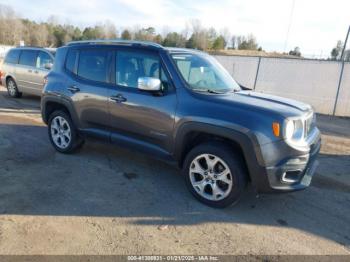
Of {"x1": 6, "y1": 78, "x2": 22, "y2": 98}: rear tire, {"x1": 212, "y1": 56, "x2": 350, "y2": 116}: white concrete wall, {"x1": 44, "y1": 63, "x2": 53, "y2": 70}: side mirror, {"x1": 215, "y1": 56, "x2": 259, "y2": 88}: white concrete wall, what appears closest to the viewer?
{"x1": 44, "y1": 63, "x2": 53, "y2": 70}: side mirror

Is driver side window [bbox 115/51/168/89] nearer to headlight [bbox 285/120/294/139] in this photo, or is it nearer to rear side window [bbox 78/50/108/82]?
rear side window [bbox 78/50/108/82]

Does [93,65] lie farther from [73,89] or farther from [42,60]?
[42,60]

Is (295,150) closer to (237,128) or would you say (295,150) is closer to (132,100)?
(237,128)

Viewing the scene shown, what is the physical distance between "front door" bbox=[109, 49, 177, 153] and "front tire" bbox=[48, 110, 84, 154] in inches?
40.0

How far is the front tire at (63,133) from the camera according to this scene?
527cm

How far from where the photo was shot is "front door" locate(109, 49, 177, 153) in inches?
156

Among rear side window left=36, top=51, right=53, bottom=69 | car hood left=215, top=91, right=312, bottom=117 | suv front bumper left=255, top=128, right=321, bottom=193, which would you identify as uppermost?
rear side window left=36, top=51, right=53, bottom=69

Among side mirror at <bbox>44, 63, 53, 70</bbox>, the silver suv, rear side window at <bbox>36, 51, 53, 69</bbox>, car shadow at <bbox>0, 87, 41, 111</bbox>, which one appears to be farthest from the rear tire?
side mirror at <bbox>44, 63, 53, 70</bbox>

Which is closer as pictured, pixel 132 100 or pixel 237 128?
pixel 237 128

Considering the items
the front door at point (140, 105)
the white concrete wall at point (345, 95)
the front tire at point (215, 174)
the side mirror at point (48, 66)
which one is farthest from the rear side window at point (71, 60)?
the white concrete wall at point (345, 95)

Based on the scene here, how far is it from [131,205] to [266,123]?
1.86 meters

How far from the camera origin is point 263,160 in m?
3.34

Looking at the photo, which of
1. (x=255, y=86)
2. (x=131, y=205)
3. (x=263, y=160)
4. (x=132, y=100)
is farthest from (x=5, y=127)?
(x=255, y=86)

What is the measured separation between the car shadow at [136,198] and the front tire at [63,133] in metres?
0.20
